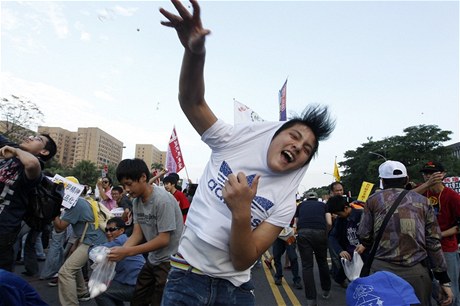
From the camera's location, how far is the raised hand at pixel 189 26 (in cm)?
120

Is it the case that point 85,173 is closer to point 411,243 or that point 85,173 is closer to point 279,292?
point 279,292

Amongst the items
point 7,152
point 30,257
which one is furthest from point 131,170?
point 30,257

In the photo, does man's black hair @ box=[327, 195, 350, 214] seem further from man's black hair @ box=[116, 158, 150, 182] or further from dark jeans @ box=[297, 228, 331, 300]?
man's black hair @ box=[116, 158, 150, 182]

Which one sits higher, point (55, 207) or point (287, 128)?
point (287, 128)

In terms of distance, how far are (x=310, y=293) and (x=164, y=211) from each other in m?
3.19

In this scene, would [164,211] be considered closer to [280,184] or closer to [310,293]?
[280,184]

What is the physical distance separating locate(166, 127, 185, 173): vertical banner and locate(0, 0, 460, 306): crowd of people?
208 inches

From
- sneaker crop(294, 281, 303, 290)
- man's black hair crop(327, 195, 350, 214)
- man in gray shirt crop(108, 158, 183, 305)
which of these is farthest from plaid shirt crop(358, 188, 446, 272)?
sneaker crop(294, 281, 303, 290)

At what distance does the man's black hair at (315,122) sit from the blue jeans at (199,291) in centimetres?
73

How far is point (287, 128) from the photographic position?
1682 millimetres

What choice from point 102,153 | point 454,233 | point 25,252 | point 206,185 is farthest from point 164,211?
point 102,153

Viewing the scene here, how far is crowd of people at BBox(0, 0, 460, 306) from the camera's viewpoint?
1.47 metres

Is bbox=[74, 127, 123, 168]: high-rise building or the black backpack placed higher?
the black backpack

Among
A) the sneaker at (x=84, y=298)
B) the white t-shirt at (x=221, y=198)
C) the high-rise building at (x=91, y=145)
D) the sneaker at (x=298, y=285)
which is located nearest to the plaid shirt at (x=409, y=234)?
the white t-shirt at (x=221, y=198)
